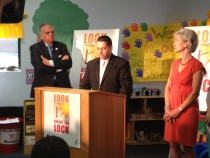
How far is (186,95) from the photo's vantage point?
264 centimetres

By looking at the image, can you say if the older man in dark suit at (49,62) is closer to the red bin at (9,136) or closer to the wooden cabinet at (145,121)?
the red bin at (9,136)

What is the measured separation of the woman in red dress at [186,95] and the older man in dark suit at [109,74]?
1.53ft

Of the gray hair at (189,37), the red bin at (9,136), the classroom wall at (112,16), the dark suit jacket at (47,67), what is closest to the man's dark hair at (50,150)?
the gray hair at (189,37)

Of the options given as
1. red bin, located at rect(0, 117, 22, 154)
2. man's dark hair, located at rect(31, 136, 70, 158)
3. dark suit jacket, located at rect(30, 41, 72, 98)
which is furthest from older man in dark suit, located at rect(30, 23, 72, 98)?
man's dark hair, located at rect(31, 136, 70, 158)

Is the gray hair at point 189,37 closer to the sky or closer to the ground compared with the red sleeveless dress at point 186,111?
closer to the sky

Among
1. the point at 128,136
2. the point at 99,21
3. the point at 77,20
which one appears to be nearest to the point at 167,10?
the point at 99,21

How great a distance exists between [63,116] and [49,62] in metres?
1.80

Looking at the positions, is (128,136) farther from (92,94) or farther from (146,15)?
(92,94)

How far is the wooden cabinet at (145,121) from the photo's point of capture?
14.9 ft

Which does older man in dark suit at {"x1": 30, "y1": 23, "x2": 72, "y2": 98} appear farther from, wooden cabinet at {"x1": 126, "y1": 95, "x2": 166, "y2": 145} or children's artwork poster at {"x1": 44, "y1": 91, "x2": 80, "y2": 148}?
children's artwork poster at {"x1": 44, "y1": 91, "x2": 80, "y2": 148}

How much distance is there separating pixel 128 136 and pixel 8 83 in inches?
78.4

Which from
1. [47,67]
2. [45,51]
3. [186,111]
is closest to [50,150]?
[186,111]

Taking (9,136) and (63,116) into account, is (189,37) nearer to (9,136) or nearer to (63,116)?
(63,116)

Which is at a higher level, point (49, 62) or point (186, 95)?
point (49, 62)
